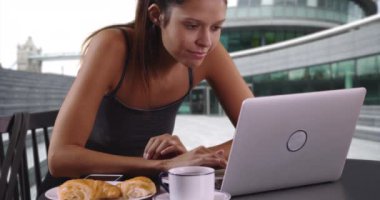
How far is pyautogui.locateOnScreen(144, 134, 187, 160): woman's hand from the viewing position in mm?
978

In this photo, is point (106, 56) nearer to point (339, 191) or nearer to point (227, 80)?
point (227, 80)

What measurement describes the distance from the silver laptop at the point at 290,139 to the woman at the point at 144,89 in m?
0.17

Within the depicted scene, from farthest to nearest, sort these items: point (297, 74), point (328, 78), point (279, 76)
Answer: point (279, 76)
point (297, 74)
point (328, 78)

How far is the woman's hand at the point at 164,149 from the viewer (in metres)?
0.98

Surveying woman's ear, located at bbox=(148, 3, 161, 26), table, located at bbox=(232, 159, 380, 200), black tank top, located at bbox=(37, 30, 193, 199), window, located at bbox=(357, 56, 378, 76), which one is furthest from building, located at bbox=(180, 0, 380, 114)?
table, located at bbox=(232, 159, 380, 200)

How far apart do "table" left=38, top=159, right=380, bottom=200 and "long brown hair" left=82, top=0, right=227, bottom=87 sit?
1.90 feet

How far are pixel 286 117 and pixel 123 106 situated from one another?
70cm

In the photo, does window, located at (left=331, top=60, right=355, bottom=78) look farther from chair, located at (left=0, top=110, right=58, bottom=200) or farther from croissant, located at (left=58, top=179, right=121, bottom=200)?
croissant, located at (left=58, top=179, right=121, bottom=200)

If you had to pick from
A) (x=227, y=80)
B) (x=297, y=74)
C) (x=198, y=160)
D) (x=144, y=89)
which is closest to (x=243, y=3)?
(x=297, y=74)

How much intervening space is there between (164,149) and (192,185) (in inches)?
13.1

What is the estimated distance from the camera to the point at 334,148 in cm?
80

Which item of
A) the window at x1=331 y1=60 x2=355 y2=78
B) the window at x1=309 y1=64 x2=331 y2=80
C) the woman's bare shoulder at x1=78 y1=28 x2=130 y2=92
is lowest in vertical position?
the window at x1=309 y1=64 x2=331 y2=80

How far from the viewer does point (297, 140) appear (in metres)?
0.73

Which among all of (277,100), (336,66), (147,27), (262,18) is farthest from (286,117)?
(262,18)
